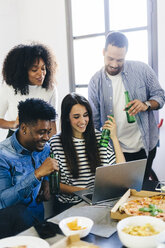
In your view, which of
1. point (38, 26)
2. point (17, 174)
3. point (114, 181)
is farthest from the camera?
point (38, 26)

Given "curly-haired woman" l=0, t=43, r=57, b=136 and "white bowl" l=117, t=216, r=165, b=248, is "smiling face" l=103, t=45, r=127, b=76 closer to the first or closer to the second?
"curly-haired woman" l=0, t=43, r=57, b=136

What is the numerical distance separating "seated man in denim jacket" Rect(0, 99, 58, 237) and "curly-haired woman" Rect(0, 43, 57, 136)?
0.56m

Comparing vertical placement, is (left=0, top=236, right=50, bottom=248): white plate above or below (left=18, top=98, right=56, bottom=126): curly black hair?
below

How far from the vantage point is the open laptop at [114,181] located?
133cm

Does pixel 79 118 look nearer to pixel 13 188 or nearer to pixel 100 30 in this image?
pixel 13 188

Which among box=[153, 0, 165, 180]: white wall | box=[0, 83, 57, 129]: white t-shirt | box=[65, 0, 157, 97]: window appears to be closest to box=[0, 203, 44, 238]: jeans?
box=[0, 83, 57, 129]: white t-shirt

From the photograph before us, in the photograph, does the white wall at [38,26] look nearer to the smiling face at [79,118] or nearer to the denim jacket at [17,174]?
the smiling face at [79,118]

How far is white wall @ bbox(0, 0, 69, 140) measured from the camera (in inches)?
146

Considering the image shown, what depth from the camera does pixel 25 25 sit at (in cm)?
398

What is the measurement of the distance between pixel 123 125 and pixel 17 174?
1.02 meters

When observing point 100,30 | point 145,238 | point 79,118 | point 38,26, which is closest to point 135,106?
point 79,118

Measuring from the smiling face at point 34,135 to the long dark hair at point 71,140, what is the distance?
0.30 meters

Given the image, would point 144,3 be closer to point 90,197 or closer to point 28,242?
point 90,197

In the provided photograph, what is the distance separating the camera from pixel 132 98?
2.34m
